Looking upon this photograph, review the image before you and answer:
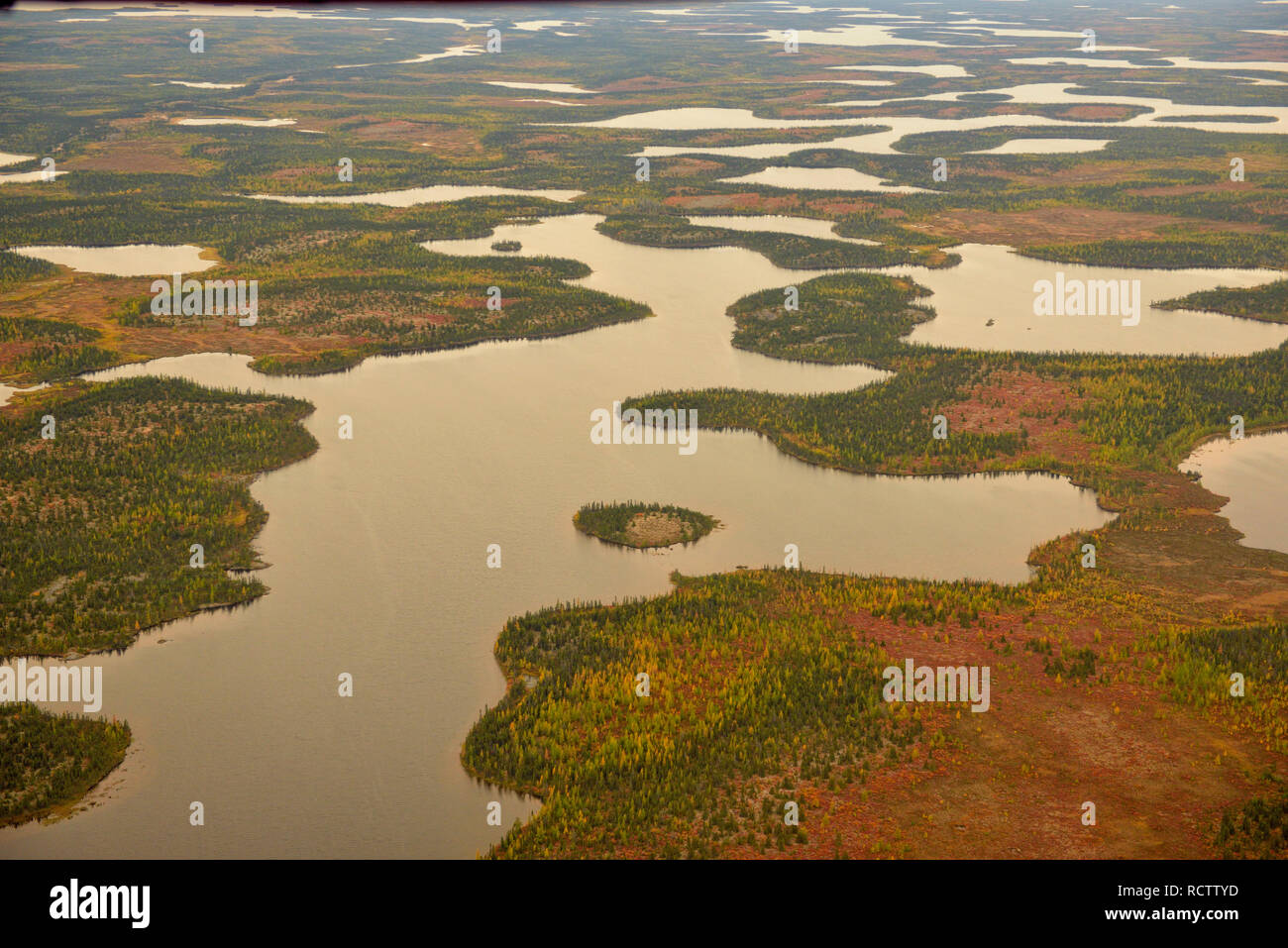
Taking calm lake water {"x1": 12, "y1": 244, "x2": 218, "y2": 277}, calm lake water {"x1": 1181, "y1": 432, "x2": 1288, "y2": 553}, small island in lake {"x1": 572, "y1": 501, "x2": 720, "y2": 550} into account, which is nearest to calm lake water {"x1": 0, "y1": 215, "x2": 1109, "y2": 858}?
small island in lake {"x1": 572, "y1": 501, "x2": 720, "y2": 550}

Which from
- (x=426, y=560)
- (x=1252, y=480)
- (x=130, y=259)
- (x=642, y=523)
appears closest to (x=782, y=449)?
(x=642, y=523)

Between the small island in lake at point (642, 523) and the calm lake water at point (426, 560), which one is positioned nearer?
the calm lake water at point (426, 560)

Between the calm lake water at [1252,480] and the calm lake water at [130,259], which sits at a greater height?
the calm lake water at [130,259]

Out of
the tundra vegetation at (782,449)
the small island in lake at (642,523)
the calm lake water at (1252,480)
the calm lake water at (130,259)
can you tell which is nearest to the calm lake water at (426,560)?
the small island in lake at (642,523)

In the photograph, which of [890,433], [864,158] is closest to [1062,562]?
[890,433]

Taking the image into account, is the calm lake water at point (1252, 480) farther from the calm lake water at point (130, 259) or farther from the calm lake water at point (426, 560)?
the calm lake water at point (130, 259)

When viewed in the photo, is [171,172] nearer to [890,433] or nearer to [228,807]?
[890,433]
